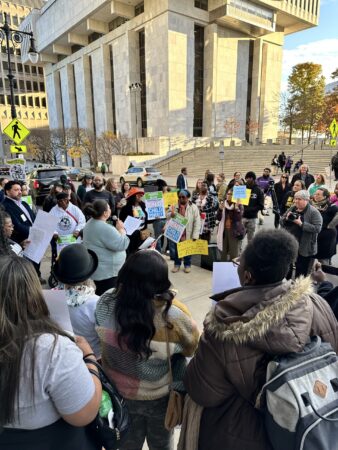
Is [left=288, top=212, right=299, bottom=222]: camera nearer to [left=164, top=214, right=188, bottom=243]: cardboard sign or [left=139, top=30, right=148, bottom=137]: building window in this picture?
[left=164, top=214, right=188, bottom=243]: cardboard sign

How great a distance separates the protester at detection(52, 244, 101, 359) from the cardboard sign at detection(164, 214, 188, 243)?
3.46 metres

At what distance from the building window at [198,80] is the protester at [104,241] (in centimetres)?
4277

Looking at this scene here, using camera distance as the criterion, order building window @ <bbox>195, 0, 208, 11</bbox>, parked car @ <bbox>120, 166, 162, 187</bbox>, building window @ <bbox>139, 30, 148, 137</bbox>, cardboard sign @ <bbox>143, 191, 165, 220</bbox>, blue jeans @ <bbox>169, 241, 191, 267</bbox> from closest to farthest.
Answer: cardboard sign @ <bbox>143, 191, 165, 220</bbox> < blue jeans @ <bbox>169, 241, 191, 267</bbox> < parked car @ <bbox>120, 166, 162, 187</bbox> < building window @ <bbox>195, 0, 208, 11</bbox> < building window @ <bbox>139, 30, 148, 137</bbox>

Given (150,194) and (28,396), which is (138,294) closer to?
(28,396)

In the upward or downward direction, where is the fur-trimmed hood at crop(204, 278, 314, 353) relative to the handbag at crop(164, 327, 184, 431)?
upward

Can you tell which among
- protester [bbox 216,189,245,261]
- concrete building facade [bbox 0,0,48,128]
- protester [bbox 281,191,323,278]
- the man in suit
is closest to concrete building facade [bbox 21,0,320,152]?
concrete building facade [bbox 0,0,48,128]

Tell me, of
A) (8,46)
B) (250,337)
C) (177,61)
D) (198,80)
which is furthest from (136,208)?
(198,80)

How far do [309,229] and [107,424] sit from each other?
410 cm

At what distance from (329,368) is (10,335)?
1.28 metres

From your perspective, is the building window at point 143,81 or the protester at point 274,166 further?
the building window at point 143,81

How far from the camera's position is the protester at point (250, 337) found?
1.27 m

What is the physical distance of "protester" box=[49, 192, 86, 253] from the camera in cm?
517

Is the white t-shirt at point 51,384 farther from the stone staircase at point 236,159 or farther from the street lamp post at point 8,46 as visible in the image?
the stone staircase at point 236,159

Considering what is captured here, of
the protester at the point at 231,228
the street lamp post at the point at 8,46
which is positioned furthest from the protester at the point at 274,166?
the protester at the point at 231,228
